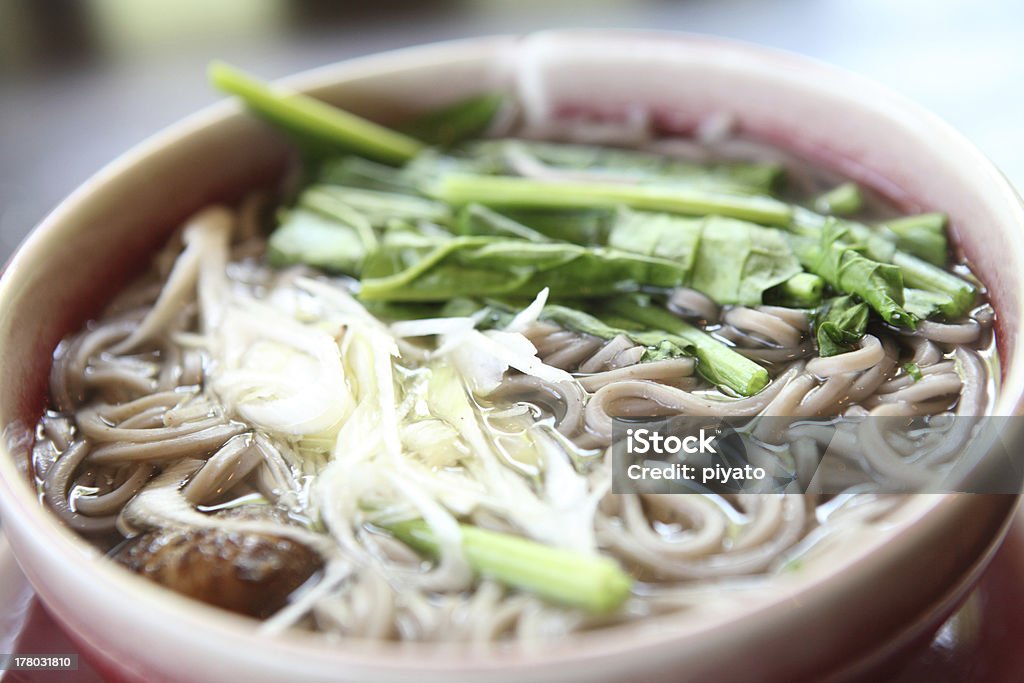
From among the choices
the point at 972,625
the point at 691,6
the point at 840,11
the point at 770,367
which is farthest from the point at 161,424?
the point at 840,11

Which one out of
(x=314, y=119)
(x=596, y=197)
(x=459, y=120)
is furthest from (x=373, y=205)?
(x=596, y=197)

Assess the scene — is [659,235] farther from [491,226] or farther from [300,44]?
[300,44]

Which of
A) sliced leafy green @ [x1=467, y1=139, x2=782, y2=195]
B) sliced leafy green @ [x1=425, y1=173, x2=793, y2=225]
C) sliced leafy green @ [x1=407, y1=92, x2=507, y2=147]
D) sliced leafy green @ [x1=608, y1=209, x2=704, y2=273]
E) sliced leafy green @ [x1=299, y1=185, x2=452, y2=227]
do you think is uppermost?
sliced leafy green @ [x1=407, y1=92, x2=507, y2=147]

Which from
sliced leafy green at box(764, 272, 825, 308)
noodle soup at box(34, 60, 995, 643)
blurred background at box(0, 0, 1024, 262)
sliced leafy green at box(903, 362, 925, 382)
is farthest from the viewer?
blurred background at box(0, 0, 1024, 262)

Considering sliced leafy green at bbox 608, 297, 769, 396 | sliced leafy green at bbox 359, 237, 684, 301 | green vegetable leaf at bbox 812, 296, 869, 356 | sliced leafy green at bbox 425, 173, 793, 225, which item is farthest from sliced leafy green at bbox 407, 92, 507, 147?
green vegetable leaf at bbox 812, 296, 869, 356

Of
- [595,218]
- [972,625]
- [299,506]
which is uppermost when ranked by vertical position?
[595,218]

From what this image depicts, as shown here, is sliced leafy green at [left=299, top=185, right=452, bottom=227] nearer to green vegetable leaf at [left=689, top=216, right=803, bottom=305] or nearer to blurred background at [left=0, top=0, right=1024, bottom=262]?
green vegetable leaf at [left=689, top=216, right=803, bottom=305]

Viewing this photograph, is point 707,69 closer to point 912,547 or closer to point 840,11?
point 912,547
